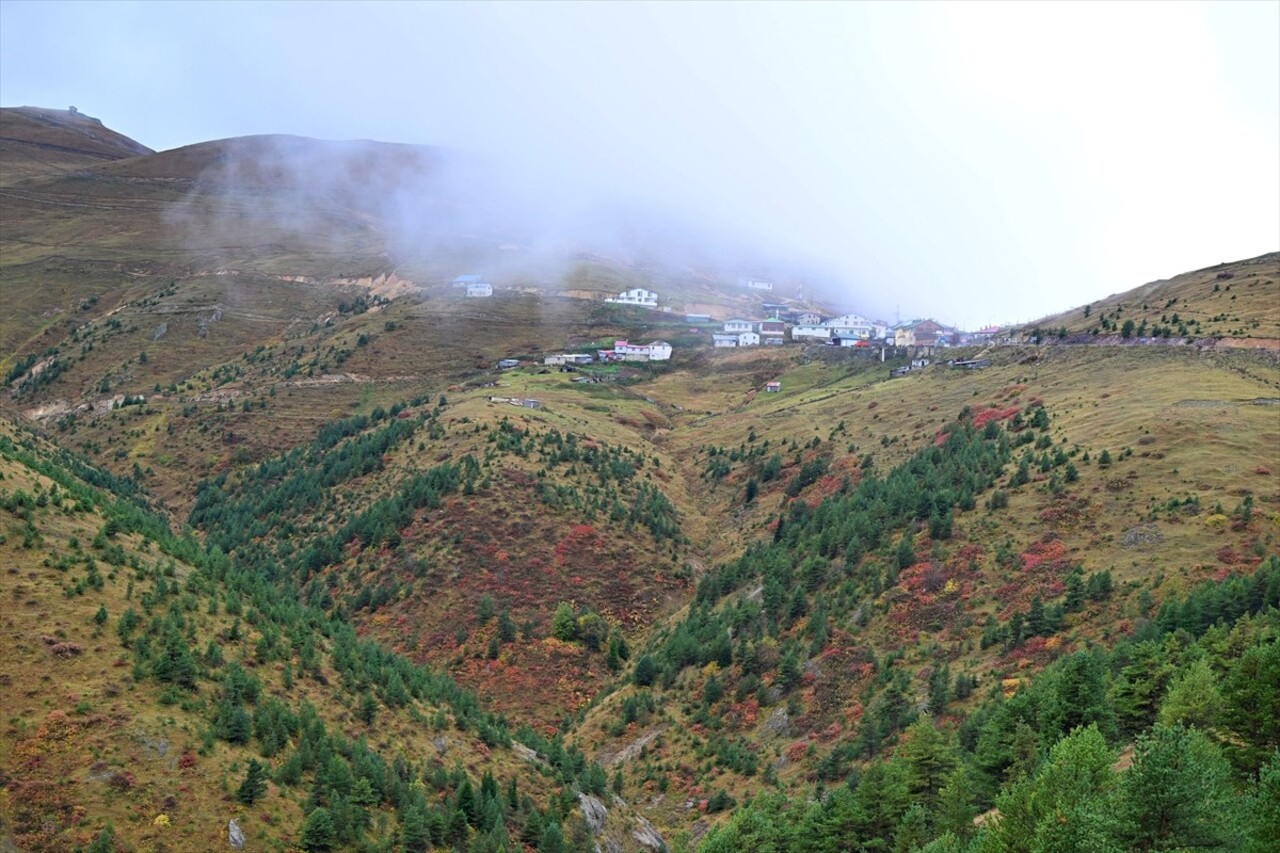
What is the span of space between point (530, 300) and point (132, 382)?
6769cm

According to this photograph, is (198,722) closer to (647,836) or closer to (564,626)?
(647,836)

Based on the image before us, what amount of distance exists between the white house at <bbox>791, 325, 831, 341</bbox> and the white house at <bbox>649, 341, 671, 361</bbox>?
85.8 ft

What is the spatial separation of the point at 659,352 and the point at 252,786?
129 m

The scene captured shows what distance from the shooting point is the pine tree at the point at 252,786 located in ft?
115

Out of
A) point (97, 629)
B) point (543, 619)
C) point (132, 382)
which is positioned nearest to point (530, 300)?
point (132, 382)

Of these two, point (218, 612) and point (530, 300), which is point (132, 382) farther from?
point (218, 612)

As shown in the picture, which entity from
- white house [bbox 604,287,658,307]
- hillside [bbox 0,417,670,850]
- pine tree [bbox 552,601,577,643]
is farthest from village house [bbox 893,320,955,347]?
hillside [bbox 0,417,670,850]

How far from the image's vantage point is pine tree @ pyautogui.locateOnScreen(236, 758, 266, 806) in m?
35.1

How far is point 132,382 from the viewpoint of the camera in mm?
140625

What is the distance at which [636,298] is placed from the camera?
196m

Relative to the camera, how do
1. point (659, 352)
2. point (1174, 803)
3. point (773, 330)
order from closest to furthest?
point (1174, 803), point (659, 352), point (773, 330)

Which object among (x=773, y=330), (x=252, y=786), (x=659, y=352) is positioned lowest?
(x=252, y=786)

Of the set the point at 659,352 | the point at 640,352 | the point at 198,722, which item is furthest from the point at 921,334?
the point at 198,722

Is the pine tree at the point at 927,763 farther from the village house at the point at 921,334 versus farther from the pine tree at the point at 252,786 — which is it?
the village house at the point at 921,334
